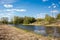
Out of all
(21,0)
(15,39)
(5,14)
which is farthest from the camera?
(5,14)

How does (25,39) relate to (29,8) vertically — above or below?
below

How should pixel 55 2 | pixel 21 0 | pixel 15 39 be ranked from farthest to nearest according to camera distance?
pixel 55 2, pixel 21 0, pixel 15 39

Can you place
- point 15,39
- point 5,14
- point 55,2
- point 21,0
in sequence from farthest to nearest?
point 55,2 → point 5,14 → point 21,0 → point 15,39

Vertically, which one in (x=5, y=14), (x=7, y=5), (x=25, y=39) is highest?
(x=7, y=5)

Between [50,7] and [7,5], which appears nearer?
[7,5]

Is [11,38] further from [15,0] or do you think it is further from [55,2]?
[55,2]

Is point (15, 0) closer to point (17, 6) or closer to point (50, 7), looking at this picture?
point (17, 6)

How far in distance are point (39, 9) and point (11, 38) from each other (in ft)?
8.04

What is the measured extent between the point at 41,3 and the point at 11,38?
8.05 ft

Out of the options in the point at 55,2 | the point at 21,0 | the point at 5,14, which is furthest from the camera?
the point at 55,2

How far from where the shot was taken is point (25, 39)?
2.80 m

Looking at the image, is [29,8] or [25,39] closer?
[25,39]

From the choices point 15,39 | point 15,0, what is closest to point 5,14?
point 15,0

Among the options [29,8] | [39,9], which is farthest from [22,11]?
[39,9]
